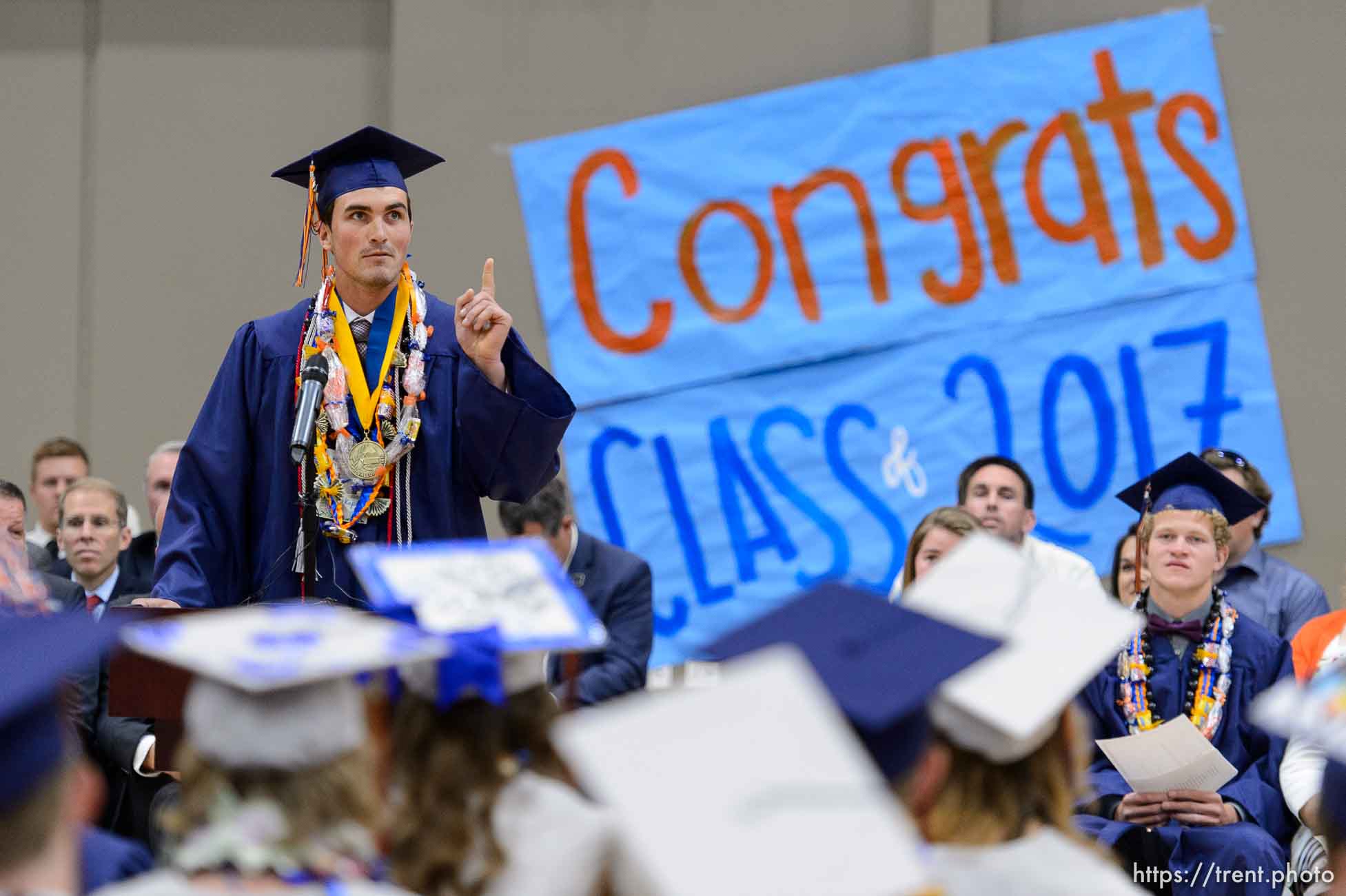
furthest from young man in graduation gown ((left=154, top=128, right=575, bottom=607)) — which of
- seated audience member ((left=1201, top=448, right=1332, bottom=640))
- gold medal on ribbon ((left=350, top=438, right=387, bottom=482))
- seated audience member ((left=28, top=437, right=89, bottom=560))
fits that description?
seated audience member ((left=28, top=437, right=89, bottom=560))

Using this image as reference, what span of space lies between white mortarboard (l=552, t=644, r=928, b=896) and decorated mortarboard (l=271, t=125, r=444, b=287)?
245cm

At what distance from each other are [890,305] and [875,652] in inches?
201

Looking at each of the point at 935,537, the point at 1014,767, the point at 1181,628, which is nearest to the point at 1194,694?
the point at 1181,628

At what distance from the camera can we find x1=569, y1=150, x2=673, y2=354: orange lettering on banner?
23.8 ft

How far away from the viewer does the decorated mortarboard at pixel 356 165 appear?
410 centimetres

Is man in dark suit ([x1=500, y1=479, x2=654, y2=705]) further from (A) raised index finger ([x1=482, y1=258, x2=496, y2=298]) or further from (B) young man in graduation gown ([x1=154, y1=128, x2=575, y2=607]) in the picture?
(A) raised index finger ([x1=482, y1=258, x2=496, y2=298])

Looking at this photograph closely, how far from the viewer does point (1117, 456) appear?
6.96 m

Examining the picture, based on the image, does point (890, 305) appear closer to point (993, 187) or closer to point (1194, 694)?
point (993, 187)

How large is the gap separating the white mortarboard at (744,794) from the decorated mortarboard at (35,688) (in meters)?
0.54

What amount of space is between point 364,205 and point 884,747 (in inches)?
92.4

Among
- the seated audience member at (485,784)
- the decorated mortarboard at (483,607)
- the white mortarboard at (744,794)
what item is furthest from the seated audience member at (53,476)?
the white mortarboard at (744,794)

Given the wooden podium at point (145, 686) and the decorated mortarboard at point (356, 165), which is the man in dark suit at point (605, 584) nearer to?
the decorated mortarboard at point (356, 165)

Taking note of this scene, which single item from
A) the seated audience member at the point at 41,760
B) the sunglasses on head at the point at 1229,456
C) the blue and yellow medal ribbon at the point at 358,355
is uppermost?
the blue and yellow medal ribbon at the point at 358,355

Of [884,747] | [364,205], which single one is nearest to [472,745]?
[884,747]
